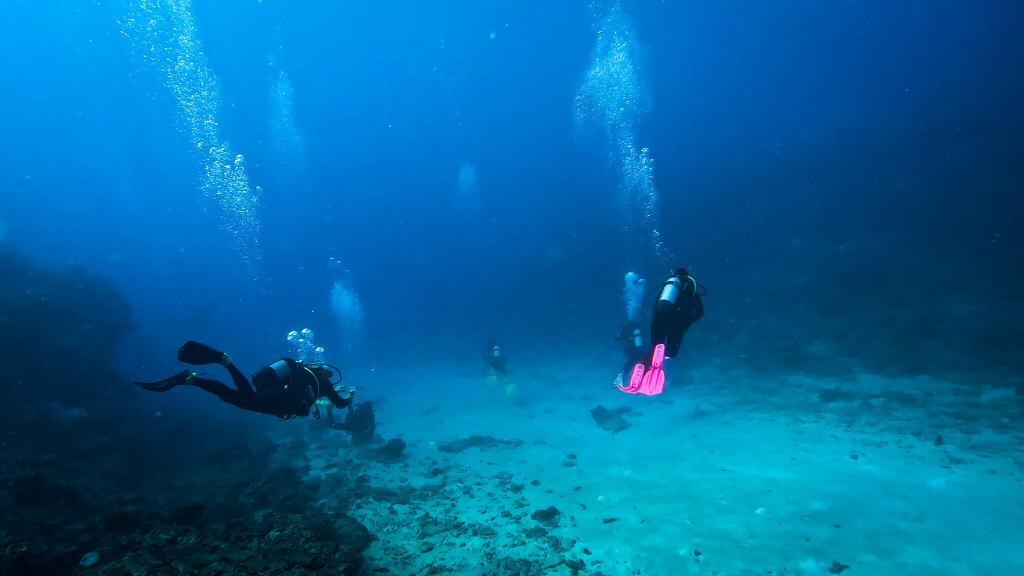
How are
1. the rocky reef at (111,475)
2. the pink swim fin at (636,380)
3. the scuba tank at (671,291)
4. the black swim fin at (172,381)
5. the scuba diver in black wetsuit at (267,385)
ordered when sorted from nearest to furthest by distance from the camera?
the rocky reef at (111,475)
the black swim fin at (172,381)
the scuba diver in black wetsuit at (267,385)
the scuba tank at (671,291)
the pink swim fin at (636,380)

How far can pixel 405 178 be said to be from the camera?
9431 cm

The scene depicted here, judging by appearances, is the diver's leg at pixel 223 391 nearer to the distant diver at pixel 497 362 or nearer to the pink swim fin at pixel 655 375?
the pink swim fin at pixel 655 375

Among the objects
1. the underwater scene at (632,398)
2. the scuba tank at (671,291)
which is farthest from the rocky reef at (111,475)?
the scuba tank at (671,291)

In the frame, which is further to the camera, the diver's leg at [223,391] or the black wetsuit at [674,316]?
the black wetsuit at [674,316]

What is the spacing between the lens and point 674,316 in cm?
675

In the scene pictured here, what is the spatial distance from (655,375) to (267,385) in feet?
18.7

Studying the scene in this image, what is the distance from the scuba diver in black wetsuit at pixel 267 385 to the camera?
4996 mm

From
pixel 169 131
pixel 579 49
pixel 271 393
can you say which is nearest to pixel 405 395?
pixel 271 393

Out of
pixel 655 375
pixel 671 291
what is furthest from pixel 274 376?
pixel 671 291

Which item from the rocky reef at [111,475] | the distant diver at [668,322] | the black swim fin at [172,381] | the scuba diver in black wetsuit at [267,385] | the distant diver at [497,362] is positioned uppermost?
the distant diver at [497,362]

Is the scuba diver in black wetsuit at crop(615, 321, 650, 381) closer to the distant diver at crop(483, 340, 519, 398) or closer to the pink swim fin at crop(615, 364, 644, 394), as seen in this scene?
the pink swim fin at crop(615, 364, 644, 394)

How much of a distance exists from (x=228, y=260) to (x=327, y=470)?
6905 inches

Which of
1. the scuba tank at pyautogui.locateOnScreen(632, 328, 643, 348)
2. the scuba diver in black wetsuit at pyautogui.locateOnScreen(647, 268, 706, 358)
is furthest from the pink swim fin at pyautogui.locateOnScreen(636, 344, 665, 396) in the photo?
the scuba tank at pyautogui.locateOnScreen(632, 328, 643, 348)

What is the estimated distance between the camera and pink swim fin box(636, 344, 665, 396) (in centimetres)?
690
